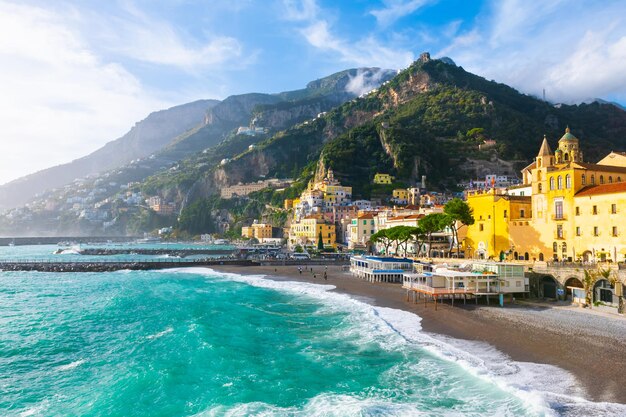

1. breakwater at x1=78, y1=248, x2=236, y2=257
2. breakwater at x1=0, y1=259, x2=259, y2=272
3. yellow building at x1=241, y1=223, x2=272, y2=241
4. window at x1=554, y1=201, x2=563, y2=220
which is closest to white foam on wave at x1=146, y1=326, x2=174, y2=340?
window at x1=554, y1=201, x2=563, y2=220

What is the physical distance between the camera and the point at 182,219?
175125 mm

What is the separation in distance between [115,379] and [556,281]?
105ft

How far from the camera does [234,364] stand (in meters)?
21.1

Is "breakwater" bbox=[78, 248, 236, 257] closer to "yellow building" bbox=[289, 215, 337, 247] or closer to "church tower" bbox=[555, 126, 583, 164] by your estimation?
"yellow building" bbox=[289, 215, 337, 247]

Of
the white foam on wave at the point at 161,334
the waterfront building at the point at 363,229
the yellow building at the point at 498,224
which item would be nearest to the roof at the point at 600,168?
the yellow building at the point at 498,224

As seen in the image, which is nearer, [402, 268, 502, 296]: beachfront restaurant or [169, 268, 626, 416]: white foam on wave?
[169, 268, 626, 416]: white foam on wave

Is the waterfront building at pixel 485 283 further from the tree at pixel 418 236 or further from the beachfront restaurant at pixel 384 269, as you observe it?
the tree at pixel 418 236

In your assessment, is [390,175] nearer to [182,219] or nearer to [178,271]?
[178,271]

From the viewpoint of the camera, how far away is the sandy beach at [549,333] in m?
18.0

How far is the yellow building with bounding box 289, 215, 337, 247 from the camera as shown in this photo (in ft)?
325

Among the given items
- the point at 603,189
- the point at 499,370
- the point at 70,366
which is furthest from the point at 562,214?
the point at 70,366

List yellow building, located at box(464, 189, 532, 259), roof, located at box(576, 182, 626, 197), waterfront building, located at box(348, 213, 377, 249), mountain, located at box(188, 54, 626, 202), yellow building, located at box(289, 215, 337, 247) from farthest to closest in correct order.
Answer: mountain, located at box(188, 54, 626, 202) → yellow building, located at box(289, 215, 337, 247) → waterfront building, located at box(348, 213, 377, 249) → yellow building, located at box(464, 189, 532, 259) → roof, located at box(576, 182, 626, 197)

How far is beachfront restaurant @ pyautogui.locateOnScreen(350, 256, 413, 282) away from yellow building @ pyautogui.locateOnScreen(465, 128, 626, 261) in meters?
8.91

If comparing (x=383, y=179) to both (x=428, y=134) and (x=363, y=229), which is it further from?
(x=363, y=229)
